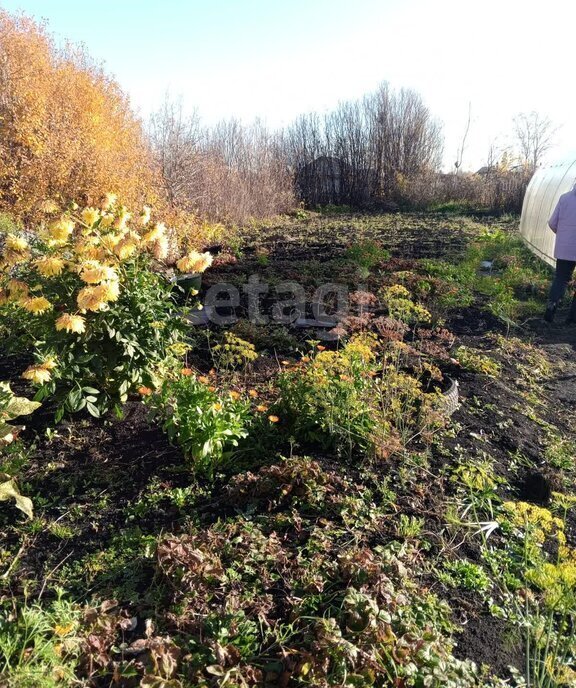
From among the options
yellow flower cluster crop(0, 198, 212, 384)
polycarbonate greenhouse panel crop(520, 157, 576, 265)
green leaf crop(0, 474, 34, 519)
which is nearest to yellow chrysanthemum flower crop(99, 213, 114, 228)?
yellow flower cluster crop(0, 198, 212, 384)

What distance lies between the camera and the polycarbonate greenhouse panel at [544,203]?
30.5 feet

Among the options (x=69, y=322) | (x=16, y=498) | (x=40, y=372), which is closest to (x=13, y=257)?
(x=69, y=322)

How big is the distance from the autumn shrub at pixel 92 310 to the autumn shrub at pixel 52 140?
5390 millimetres

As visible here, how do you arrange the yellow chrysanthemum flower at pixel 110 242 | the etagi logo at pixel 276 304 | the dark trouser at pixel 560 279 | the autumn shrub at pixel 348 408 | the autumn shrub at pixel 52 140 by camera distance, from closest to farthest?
the yellow chrysanthemum flower at pixel 110 242, the autumn shrub at pixel 348 408, the etagi logo at pixel 276 304, the dark trouser at pixel 560 279, the autumn shrub at pixel 52 140

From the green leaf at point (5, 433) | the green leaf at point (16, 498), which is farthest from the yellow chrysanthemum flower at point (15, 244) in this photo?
the green leaf at point (16, 498)

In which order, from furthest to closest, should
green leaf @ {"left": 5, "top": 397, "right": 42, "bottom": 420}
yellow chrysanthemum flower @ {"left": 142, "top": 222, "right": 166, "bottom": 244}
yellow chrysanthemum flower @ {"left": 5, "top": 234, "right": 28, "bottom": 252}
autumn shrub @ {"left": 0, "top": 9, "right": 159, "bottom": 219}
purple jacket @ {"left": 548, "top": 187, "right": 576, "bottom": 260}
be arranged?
autumn shrub @ {"left": 0, "top": 9, "right": 159, "bottom": 219} < purple jacket @ {"left": 548, "top": 187, "right": 576, "bottom": 260} < yellow chrysanthemum flower @ {"left": 142, "top": 222, "right": 166, "bottom": 244} < yellow chrysanthemum flower @ {"left": 5, "top": 234, "right": 28, "bottom": 252} < green leaf @ {"left": 5, "top": 397, "right": 42, "bottom": 420}

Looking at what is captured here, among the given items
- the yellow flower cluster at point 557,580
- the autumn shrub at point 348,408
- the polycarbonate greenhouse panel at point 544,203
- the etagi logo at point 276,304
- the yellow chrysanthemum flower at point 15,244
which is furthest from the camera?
the polycarbonate greenhouse panel at point 544,203

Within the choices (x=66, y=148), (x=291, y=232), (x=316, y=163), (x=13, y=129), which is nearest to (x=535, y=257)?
(x=291, y=232)

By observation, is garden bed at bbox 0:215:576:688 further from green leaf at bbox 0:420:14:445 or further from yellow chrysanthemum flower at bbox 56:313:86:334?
yellow chrysanthemum flower at bbox 56:313:86:334

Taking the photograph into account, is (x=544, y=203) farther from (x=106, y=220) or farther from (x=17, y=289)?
(x=17, y=289)

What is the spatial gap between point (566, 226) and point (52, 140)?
8.53 m

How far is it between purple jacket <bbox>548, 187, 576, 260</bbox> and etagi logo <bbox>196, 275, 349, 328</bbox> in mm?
2732

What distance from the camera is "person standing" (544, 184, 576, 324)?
6160mm

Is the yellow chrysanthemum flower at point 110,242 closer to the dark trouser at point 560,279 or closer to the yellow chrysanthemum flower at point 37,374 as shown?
the yellow chrysanthemum flower at point 37,374
